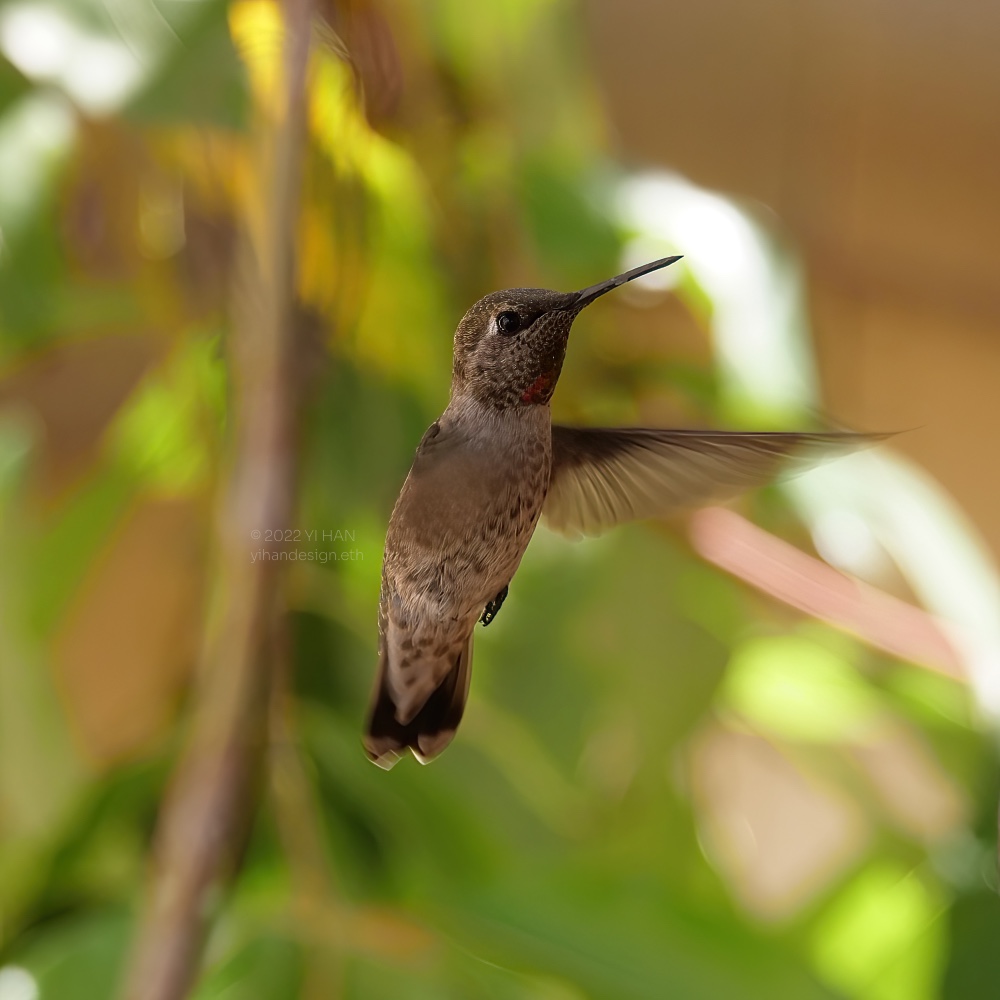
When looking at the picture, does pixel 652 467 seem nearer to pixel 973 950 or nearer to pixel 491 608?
pixel 491 608

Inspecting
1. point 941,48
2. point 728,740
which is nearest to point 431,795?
point 728,740

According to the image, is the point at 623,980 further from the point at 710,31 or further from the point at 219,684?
the point at 710,31

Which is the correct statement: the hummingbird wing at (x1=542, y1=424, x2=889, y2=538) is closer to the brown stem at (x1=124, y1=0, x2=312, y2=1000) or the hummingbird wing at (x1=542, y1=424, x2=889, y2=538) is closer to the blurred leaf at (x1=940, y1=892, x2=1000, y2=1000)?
the brown stem at (x1=124, y1=0, x2=312, y2=1000)

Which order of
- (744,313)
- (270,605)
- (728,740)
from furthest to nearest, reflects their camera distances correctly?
(728,740) → (744,313) → (270,605)

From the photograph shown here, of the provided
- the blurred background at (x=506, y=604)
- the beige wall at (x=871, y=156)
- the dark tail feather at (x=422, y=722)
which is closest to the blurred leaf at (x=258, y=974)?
the blurred background at (x=506, y=604)

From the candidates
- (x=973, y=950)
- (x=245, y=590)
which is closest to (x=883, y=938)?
(x=973, y=950)
